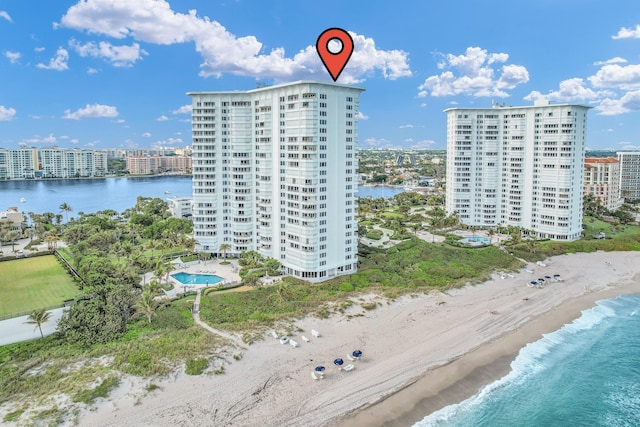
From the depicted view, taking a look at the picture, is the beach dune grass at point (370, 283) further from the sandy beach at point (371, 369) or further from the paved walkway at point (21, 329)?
the paved walkway at point (21, 329)

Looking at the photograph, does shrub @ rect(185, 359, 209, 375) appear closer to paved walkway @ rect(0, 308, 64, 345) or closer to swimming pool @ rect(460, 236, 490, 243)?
paved walkway @ rect(0, 308, 64, 345)

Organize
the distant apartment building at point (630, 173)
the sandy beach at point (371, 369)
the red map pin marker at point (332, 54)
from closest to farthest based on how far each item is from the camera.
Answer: the red map pin marker at point (332, 54) < the sandy beach at point (371, 369) < the distant apartment building at point (630, 173)


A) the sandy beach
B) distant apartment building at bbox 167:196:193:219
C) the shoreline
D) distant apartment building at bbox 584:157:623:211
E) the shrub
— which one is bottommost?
the shoreline

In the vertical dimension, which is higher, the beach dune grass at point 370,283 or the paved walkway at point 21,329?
the beach dune grass at point 370,283

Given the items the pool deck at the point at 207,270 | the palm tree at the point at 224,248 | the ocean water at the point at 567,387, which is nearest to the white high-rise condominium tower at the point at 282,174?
the palm tree at the point at 224,248

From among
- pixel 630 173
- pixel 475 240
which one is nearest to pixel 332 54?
pixel 475 240

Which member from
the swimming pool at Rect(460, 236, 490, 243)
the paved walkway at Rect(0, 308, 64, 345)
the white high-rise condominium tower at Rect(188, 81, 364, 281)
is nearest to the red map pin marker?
the white high-rise condominium tower at Rect(188, 81, 364, 281)

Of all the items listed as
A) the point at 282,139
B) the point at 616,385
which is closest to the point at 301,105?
the point at 282,139

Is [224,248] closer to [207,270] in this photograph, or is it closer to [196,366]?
[207,270]
